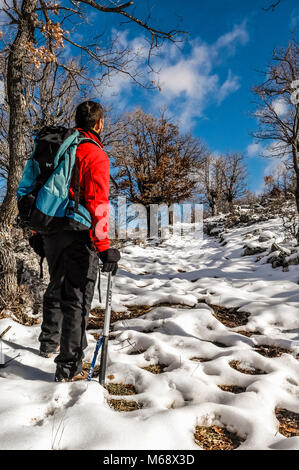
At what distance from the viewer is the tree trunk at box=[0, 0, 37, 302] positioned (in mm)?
3848

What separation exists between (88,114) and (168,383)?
2.59 metres

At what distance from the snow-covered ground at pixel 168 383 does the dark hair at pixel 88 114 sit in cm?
228

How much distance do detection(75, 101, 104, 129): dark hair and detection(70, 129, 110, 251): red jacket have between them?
13.0 inches

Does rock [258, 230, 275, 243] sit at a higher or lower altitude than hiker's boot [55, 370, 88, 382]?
higher

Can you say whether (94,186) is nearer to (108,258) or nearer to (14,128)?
(108,258)

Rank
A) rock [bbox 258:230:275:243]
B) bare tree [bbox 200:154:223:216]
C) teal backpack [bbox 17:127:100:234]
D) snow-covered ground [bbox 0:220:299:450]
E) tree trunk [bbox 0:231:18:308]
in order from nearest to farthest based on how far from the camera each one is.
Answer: snow-covered ground [bbox 0:220:299:450]
teal backpack [bbox 17:127:100:234]
tree trunk [bbox 0:231:18:308]
rock [bbox 258:230:275:243]
bare tree [bbox 200:154:223:216]

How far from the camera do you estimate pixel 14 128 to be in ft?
13.1

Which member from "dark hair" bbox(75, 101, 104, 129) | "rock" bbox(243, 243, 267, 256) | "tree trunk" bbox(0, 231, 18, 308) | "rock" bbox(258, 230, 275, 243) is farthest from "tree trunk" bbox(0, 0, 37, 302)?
"rock" bbox(258, 230, 275, 243)

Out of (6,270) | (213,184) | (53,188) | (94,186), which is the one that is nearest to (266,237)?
(6,270)

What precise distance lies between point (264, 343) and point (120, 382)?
190cm

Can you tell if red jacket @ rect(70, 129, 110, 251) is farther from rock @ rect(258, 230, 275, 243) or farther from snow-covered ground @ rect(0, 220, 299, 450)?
rock @ rect(258, 230, 275, 243)

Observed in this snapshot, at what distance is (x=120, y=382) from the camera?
97.7 inches
